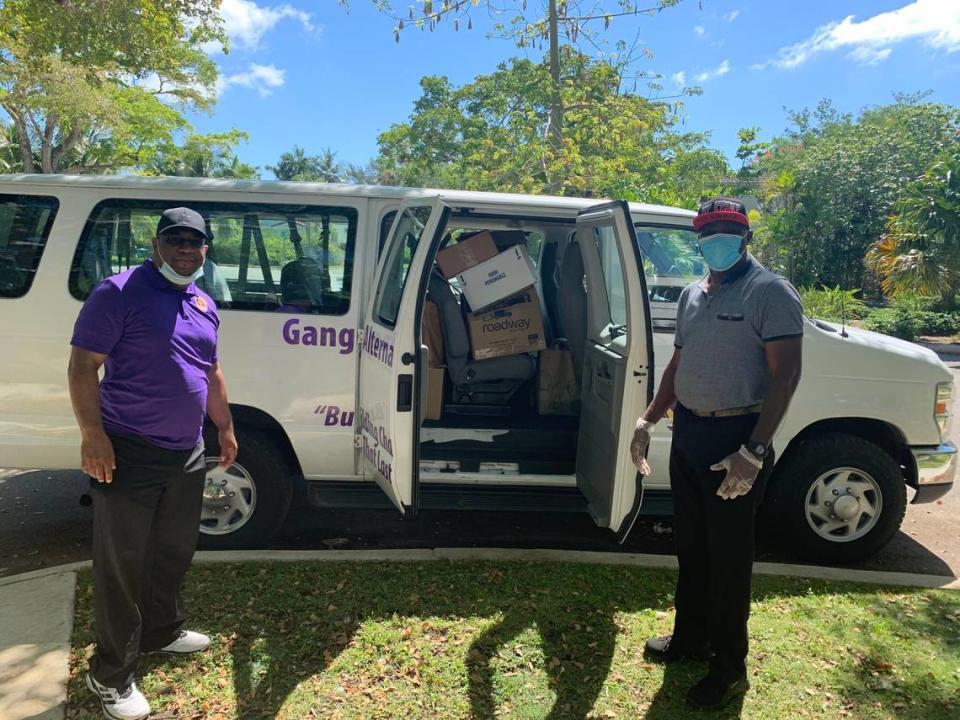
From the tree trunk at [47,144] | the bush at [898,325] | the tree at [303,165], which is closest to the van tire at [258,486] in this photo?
the bush at [898,325]

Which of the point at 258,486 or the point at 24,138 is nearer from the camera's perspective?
the point at 258,486

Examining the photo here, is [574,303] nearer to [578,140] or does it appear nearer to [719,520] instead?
[719,520]

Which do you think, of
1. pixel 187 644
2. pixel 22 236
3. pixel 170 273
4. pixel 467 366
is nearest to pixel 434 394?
pixel 467 366

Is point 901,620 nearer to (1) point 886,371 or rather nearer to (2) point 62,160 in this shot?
(1) point 886,371

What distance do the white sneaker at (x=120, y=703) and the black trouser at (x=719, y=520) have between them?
223 centimetres

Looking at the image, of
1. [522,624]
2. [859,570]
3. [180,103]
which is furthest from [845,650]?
[180,103]

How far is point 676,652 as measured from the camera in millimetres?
3102

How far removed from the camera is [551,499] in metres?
4.14

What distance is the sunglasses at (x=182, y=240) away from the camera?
2609mm

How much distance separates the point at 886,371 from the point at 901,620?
133 cm

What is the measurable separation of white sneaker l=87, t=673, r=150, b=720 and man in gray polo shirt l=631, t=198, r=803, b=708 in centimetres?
214

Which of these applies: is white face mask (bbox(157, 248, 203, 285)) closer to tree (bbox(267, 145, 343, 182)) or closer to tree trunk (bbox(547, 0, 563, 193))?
tree trunk (bbox(547, 0, 563, 193))

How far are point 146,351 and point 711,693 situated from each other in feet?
8.27

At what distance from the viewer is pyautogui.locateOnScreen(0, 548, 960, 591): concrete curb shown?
387 cm
